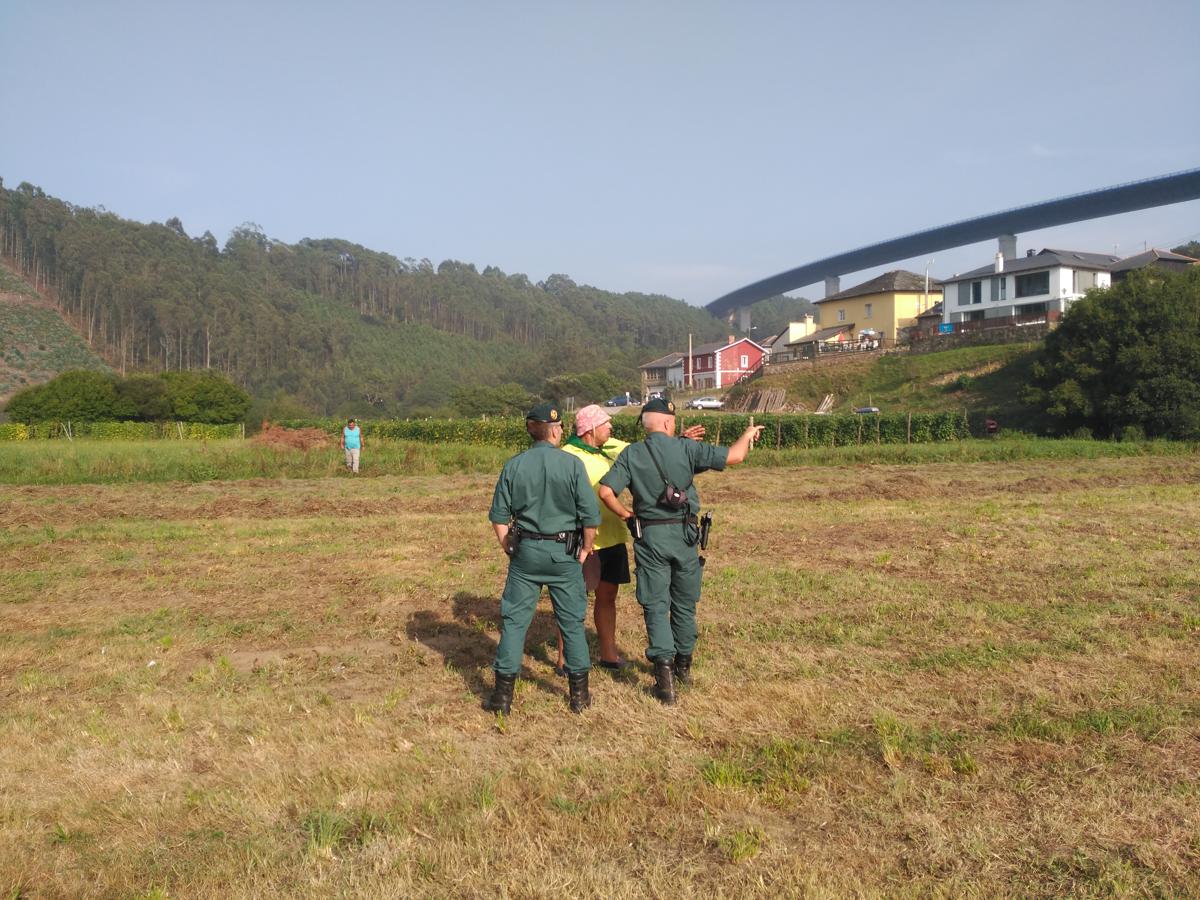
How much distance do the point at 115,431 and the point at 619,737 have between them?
188ft

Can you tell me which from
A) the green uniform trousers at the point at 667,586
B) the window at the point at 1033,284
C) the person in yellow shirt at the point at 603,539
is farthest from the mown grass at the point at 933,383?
the green uniform trousers at the point at 667,586

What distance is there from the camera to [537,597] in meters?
5.05

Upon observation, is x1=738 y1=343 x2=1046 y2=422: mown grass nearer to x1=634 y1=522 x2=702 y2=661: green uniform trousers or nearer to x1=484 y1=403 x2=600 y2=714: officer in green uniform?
x1=634 y1=522 x2=702 y2=661: green uniform trousers

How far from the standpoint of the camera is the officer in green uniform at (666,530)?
204 inches

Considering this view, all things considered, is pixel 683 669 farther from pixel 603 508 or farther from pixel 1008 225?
pixel 1008 225

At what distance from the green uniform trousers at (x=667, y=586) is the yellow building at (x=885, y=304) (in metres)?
63.2

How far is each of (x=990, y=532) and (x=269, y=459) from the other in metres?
17.9

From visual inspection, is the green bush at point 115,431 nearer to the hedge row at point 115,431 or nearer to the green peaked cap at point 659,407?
the hedge row at point 115,431

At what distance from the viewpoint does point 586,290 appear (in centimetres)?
19000

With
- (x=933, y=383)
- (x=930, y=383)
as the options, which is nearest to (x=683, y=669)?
(x=933, y=383)

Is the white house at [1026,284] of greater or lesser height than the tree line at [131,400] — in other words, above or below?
above

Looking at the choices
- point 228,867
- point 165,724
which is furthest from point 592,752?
point 165,724

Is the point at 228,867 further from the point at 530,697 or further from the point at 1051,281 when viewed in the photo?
the point at 1051,281

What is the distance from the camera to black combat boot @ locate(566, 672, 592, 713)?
5.03 meters
